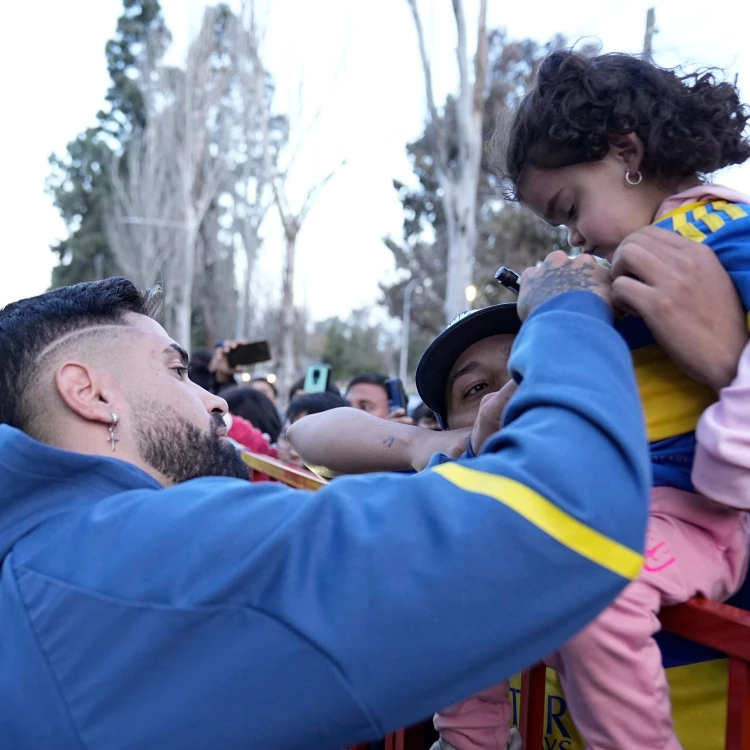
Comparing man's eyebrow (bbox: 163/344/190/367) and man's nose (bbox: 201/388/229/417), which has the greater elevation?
man's eyebrow (bbox: 163/344/190/367)

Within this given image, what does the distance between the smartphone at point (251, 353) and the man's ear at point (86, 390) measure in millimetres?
4890

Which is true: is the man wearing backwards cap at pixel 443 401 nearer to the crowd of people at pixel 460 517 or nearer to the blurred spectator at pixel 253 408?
the crowd of people at pixel 460 517

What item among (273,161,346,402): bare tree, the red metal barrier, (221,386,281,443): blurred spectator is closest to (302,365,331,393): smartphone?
(221,386,281,443): blurred spectator

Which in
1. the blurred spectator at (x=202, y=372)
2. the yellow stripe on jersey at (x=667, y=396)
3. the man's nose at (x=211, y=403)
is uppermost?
the yellow stripe on jersey at (x=667, y=396)

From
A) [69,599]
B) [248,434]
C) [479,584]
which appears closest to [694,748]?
[479,584]

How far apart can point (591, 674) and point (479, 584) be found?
481mm

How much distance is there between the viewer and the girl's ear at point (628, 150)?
1.56 meters

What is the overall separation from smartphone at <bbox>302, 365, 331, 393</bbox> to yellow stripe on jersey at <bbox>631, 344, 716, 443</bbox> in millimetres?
5051

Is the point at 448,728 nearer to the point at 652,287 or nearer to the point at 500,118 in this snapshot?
the point at 652,287

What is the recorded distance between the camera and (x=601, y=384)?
0.97 metres

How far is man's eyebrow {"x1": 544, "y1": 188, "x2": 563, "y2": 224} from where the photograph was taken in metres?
1.65

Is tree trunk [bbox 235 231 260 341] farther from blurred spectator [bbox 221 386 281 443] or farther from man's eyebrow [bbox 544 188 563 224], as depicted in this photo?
man's eyebrow [bbox 544 188 563 224]

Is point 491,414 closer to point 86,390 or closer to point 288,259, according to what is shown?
point 86,390

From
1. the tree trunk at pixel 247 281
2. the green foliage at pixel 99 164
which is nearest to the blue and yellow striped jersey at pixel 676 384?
the tree trunk at pixel 247 281
